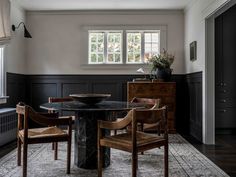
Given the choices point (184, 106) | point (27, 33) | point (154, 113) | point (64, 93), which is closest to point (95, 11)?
point (27, 33)

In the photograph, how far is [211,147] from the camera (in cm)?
404

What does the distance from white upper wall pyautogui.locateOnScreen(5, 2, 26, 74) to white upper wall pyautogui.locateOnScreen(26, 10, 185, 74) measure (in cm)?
21

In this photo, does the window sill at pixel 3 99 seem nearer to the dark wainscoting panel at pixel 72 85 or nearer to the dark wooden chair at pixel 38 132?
the dark wainscoting panel at pixel 72 85

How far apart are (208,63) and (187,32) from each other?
1364 millimetres

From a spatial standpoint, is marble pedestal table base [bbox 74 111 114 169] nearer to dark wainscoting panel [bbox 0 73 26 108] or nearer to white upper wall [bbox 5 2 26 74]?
dark wainscoting panel [bbox 0 73 26 108]

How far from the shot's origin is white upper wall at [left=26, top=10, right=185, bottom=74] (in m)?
5.60

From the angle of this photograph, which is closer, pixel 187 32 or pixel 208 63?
pixel 208 63

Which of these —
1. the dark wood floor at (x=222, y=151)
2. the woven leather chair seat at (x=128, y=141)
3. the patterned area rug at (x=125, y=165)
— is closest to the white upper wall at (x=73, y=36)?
the dark wood floor at (x=222, y=151)

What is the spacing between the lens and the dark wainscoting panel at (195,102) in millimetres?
4539

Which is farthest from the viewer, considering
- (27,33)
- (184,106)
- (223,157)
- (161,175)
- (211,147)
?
(184,106)

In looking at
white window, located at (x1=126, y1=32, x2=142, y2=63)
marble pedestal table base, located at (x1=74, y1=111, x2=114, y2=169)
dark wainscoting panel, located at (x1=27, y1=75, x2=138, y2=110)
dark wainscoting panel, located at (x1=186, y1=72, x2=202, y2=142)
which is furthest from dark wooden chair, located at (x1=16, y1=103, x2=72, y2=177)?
white window, located at (x1=126, y1=32, x2=142, y2=63)

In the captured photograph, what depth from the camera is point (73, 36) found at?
18.5 feet

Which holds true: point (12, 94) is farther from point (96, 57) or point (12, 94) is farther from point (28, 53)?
point (96, 57)

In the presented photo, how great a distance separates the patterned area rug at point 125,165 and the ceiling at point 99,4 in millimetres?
2687
